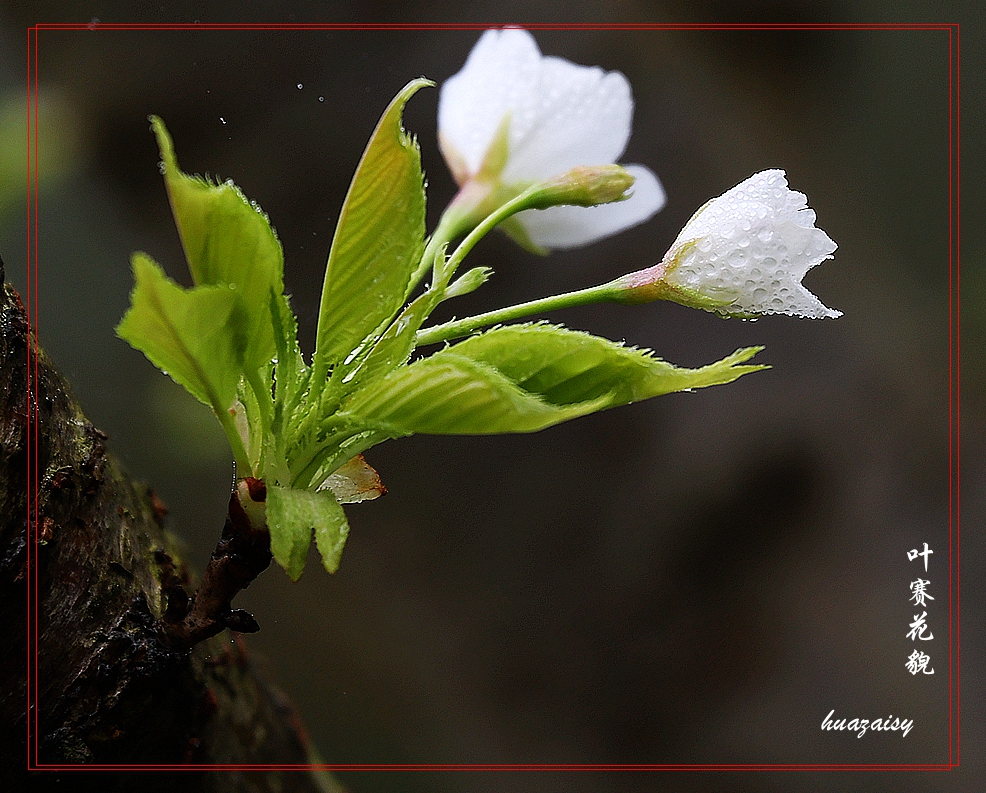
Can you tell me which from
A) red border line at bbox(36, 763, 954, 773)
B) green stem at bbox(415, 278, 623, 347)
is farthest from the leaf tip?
red border line at bbox(36, 763, 954, 773)

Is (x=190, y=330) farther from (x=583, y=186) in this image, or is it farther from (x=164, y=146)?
(x=583, y=186)

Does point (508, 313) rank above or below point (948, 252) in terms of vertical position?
above

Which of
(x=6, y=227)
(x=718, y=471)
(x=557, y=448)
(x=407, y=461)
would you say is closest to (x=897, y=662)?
(x=718, y=471)

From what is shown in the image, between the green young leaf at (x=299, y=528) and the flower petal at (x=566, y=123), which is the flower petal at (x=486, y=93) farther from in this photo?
the green young leaf at (x=299, y=528)

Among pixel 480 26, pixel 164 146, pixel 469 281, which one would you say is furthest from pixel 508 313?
pixel 480 26

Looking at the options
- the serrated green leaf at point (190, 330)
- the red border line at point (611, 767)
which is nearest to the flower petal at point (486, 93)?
the serrated green leaf at point (190, 330)

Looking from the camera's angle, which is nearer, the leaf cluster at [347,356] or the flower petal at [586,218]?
the leaf cluster at [347,356]
